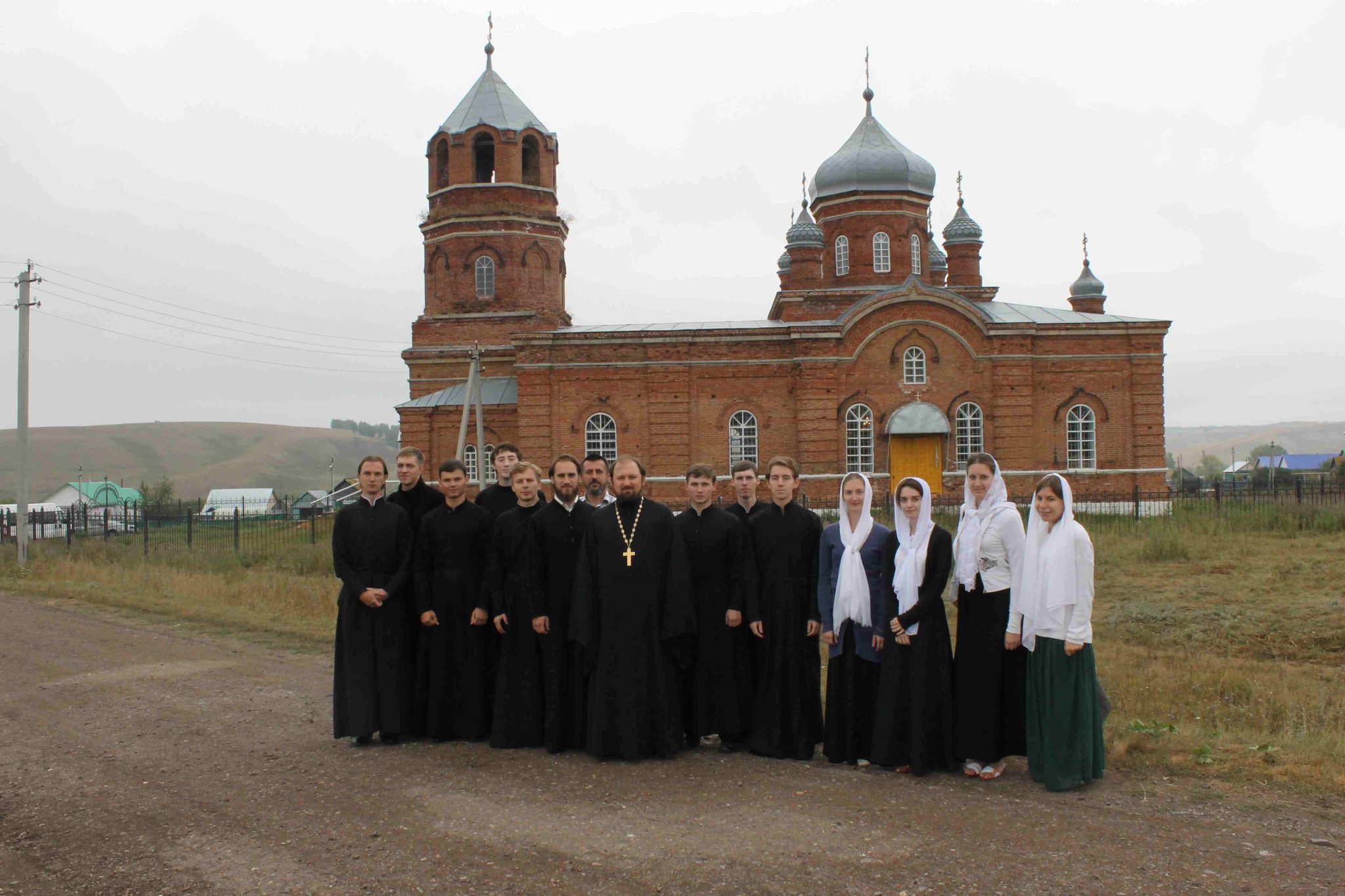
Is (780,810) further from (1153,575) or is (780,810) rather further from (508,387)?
(508,387)

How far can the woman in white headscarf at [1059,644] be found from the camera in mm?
5168

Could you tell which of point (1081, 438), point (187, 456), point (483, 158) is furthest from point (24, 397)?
point (187, 456)

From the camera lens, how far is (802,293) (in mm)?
26391

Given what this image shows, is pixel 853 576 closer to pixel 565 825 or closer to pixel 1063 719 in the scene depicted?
pixel 1063 719

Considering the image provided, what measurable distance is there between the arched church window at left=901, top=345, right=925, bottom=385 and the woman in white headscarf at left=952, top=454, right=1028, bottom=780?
62.9ft

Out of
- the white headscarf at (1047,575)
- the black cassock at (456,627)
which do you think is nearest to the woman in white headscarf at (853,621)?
the white headscarf at (1047,575)

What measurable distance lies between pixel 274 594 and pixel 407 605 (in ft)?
26.6

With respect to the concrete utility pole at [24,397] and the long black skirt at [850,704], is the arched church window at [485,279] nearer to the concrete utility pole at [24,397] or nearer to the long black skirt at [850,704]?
the concrete utility pole at [24,397]

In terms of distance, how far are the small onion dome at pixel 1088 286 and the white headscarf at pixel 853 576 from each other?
29071mm

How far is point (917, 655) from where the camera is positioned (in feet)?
18.2

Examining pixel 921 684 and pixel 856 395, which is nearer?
pixel 921 684

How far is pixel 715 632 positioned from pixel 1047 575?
1.96 meters

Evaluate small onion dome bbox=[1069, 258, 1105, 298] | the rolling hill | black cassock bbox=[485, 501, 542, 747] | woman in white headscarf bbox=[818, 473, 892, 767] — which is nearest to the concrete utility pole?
black cassock bbox=[485, 501, 542, 747]

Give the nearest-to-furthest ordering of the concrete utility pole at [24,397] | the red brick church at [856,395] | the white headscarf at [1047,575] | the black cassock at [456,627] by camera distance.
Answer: the white headscarf at [1047,575] → the black cassock at [456,627] → the concrete utility pole at [24,397] → the red brick church at [856,395]
